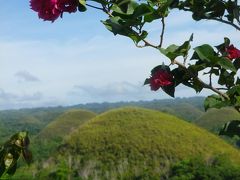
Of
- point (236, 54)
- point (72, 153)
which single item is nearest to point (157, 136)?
point (72, 153)

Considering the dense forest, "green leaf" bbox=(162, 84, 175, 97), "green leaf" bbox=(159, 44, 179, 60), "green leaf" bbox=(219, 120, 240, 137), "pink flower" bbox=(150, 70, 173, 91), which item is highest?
"green leaf" bbox=(159, 44, 179, 60)

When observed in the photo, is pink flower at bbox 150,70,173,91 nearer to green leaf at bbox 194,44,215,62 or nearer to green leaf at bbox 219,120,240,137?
green leaf at bbox 194,44,215,62

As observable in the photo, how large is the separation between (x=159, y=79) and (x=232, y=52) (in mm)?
516

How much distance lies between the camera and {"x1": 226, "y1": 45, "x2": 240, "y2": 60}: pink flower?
2.85 metres

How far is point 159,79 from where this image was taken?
2.65 meters

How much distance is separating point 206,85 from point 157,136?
294ft

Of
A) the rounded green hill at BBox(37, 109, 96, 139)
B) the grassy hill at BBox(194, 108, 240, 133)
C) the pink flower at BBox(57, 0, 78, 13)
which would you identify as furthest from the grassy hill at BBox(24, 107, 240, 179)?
the pink flower at BBox(57, 0, 78, 13)

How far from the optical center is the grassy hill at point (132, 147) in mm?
86562

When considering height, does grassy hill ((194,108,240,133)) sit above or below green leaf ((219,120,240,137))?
below

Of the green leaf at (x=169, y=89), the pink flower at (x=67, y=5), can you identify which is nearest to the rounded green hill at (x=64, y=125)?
the green leaf at (x=169, y=89)

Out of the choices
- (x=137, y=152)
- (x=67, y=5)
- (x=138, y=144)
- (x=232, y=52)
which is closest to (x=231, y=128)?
(x=232, y=52)

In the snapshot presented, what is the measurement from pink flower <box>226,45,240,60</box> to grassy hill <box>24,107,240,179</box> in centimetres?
7813

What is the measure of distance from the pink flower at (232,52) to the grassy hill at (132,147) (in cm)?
Result: 7813

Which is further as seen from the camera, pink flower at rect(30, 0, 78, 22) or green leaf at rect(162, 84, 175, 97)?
green leaf at rect(162, 84, 175, 97)
